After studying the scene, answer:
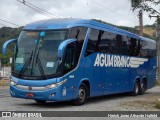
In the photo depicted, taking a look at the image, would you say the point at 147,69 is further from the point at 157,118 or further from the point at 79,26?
the point at 157,118

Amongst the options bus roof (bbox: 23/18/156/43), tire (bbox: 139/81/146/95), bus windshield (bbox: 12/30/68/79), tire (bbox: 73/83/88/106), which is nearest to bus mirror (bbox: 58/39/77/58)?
bus windshield (bbox: 12/30/68/79)

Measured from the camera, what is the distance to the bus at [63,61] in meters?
14.5

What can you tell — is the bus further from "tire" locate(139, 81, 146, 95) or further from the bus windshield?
"tire" locate(139, 81, 146, 95)

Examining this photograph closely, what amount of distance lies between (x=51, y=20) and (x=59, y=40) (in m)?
1.65

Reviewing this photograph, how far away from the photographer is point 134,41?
22.9 metres

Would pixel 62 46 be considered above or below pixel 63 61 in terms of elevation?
above

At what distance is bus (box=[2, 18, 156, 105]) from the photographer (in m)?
14.5

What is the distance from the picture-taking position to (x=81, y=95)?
16.1 m

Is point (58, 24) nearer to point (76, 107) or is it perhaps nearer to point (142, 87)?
point (76, 107)

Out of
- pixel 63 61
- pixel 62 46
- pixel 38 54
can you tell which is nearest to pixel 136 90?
pixel 63 61

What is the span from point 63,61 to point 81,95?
2.08 metres

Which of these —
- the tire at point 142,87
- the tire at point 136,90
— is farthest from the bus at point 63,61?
the tire at point 142,87

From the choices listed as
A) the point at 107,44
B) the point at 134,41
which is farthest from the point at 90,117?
the point at 134,41

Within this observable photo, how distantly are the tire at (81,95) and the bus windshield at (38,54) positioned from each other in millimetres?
1805
